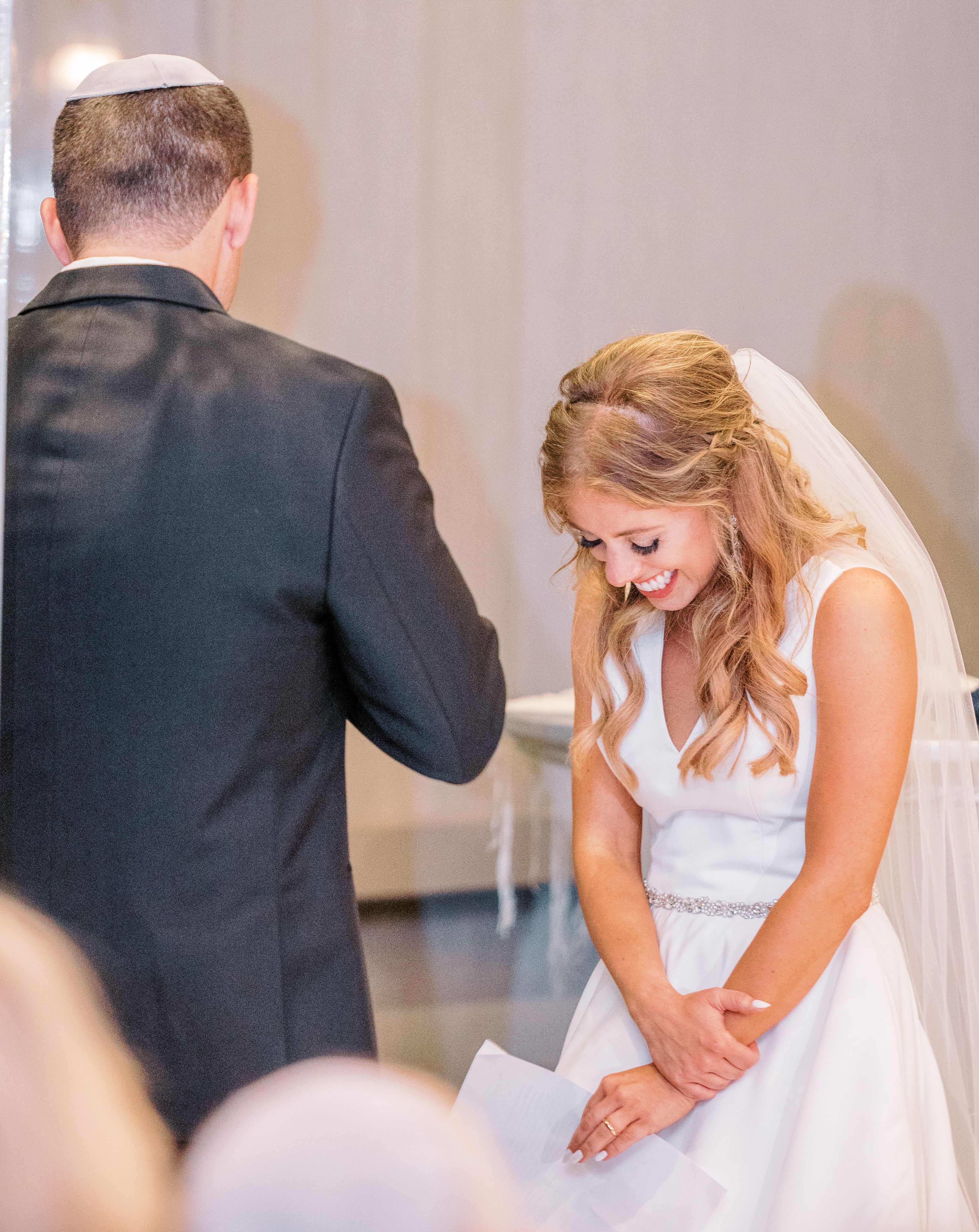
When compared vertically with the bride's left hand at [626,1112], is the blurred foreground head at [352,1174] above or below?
above

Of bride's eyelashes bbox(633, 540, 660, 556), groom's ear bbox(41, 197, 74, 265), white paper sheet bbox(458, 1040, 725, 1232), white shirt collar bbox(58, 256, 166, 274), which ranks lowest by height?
white paper sheet bbox(458, 1040, 725, 1232)

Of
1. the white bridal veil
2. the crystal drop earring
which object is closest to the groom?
the crystal drop earring

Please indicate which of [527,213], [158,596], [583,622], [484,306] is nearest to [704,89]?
[527,213]

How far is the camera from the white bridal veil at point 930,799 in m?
1.33

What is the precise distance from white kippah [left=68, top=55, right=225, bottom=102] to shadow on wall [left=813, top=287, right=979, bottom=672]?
1.97 metres

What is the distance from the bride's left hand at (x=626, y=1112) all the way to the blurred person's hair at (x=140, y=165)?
0.88 meters

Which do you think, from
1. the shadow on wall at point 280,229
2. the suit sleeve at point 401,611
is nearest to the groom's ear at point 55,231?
the suit sleeve at point 401,611

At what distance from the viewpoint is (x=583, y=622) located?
1.44 meters

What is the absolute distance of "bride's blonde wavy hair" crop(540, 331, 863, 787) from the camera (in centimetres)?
120

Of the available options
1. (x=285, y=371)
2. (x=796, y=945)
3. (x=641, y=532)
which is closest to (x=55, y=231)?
(x=285, y=371)

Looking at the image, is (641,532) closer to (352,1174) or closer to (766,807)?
(766,807)

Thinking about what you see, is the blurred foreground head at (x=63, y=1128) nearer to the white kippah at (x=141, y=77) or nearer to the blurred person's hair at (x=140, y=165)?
the blurred person's hair at (x=140, y=165)

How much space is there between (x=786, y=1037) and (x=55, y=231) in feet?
3.35

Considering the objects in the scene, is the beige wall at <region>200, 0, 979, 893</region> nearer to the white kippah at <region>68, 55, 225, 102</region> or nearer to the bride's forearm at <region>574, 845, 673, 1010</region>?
the bride's forearm at <region>574, 845, 673, 1010</region>
